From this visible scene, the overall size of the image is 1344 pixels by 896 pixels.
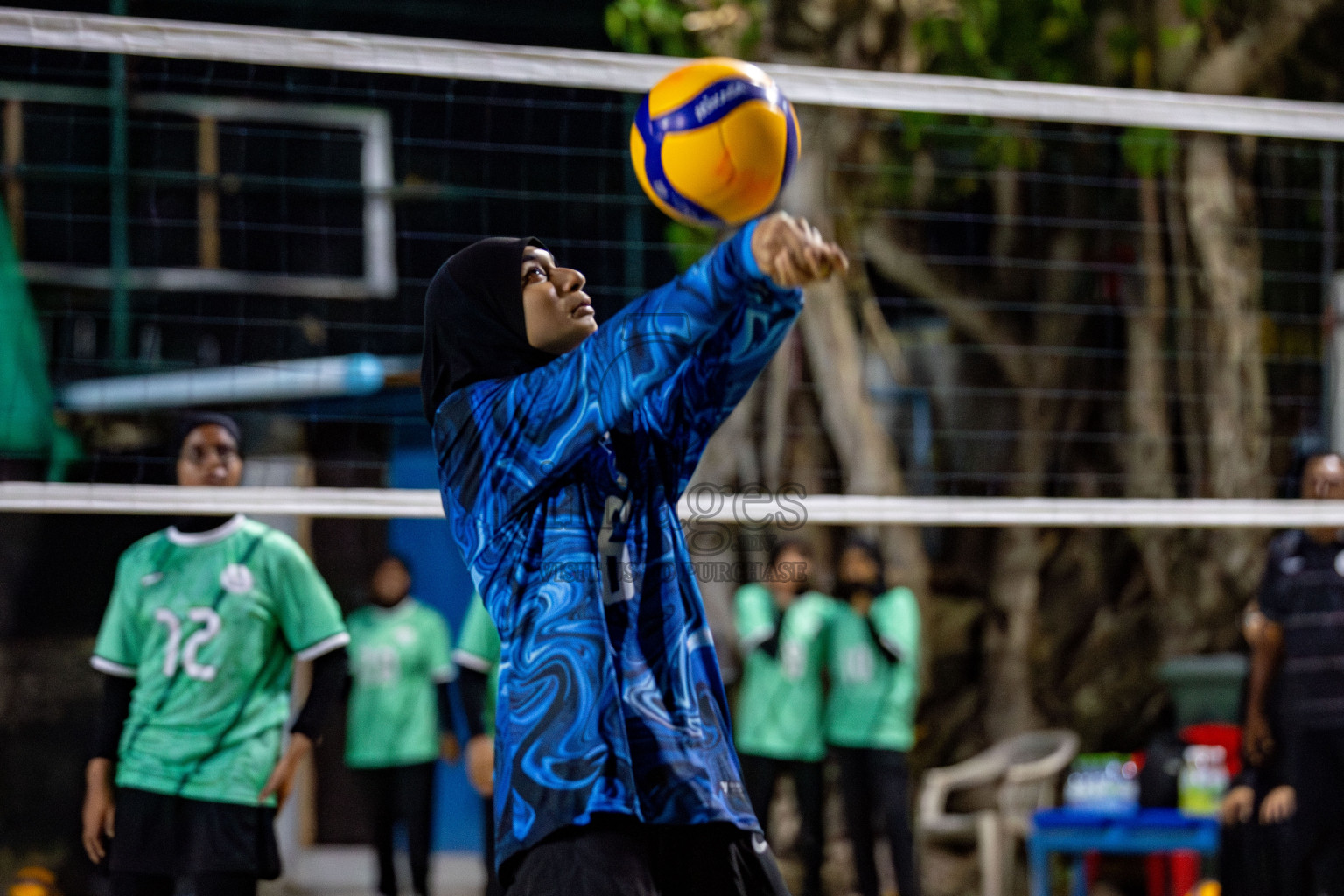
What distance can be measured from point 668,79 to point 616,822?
1.29 metres

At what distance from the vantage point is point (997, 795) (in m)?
8.09

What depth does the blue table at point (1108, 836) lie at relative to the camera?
6.21 metres

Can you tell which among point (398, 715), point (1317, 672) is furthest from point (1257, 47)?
point (398, 715)

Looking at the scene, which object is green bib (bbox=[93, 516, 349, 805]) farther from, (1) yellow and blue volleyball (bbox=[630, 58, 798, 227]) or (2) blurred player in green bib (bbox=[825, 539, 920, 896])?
(2) blurred player in green bib (bbox=[825, 539, 920, 896])

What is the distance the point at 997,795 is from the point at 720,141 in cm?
626

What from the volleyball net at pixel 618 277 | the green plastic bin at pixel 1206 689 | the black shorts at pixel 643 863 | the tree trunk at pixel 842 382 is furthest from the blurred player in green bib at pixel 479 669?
the green plastic bin at pixel 1206 689

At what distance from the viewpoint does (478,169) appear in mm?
8336

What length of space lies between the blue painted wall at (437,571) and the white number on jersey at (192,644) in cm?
420

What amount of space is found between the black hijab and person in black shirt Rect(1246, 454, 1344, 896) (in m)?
4.13

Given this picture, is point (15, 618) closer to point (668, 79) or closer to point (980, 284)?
point (980, 284)

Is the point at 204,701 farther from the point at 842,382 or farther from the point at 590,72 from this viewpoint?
the point at 842,382

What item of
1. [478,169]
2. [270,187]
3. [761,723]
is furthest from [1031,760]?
[270,187]

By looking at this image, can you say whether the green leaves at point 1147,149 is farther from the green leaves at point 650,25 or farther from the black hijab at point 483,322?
the black hijab at point 483,322

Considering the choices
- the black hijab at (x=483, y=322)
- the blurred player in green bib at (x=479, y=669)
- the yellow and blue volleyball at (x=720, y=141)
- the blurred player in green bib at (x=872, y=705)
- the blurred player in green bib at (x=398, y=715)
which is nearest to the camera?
the black hijab at (x=483, y=322)
